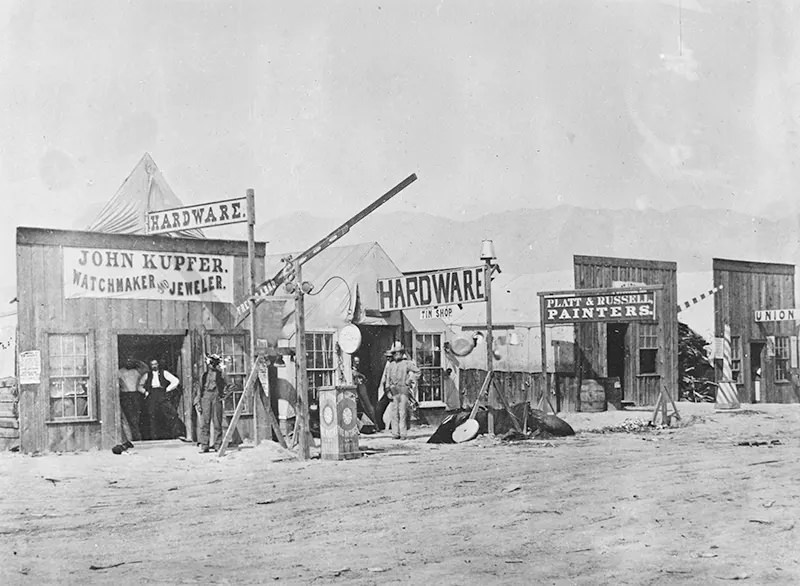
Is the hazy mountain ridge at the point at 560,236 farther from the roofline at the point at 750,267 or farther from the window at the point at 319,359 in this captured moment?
the window at the point at 319,359

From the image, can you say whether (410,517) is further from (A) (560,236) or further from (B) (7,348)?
Result: (A) (560,236)

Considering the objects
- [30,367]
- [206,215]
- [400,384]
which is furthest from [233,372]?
[400,384]

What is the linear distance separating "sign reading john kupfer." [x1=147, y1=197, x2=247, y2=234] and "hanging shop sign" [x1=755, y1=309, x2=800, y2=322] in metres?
18.3

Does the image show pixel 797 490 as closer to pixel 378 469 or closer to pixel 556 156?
pixel 378 469

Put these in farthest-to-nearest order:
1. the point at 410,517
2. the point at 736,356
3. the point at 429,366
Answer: the point at 736,356
the point at 429,366
the point at 410,517

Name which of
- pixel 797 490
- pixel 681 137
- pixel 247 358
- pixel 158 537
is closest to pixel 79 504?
pixel 158 537

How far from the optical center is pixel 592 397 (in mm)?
24844

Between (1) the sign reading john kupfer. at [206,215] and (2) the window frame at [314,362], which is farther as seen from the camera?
(2) the window frame at [314,362]

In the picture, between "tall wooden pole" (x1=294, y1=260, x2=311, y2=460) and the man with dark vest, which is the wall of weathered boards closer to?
the man with dark vest

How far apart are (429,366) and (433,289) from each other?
11.6 ft

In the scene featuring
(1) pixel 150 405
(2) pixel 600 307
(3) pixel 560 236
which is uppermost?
(3) pixel 560 236

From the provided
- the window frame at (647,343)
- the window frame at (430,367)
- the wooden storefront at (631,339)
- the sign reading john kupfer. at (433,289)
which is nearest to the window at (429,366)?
the window frame at (430,367)

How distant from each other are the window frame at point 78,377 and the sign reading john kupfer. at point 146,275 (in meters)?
0.63

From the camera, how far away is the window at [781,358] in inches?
1201
